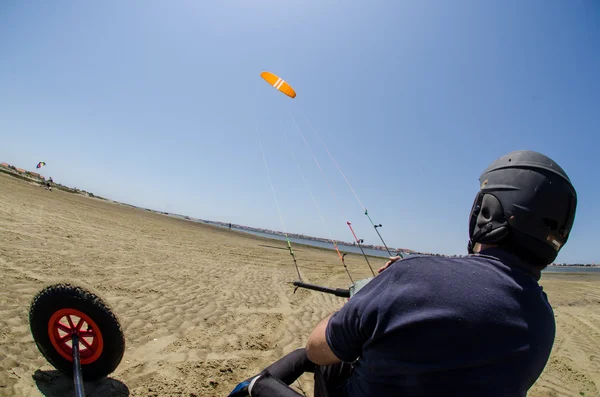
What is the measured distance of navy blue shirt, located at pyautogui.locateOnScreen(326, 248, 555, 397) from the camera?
115cm

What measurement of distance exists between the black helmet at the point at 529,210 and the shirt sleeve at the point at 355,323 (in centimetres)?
79

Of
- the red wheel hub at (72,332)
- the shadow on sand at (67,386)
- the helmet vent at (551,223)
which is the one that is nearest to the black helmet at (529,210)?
the helmet vent at (551,223)

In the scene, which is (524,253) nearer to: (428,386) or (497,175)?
(497,175)

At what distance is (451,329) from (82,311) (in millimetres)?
3588

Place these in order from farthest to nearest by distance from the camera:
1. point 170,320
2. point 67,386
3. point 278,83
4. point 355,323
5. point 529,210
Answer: point 278,83
point 170,320
point 67,386
point 529,210
point 355,323

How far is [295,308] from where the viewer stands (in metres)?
7.58

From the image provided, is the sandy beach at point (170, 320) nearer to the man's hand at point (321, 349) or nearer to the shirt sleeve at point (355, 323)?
the man's hand at point (321, 349)

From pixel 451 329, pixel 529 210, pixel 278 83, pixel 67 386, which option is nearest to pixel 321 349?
pixel 451 329

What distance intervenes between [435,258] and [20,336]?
5321mm

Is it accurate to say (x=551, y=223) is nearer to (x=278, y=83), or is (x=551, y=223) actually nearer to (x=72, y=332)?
(x=72, y=332)

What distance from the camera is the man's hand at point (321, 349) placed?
1572 millimetres

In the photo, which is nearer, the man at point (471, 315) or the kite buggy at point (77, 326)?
the man at point (471, 315)

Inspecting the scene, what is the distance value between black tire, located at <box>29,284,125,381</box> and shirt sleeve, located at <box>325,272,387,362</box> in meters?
2.80

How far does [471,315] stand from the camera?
116 cm
